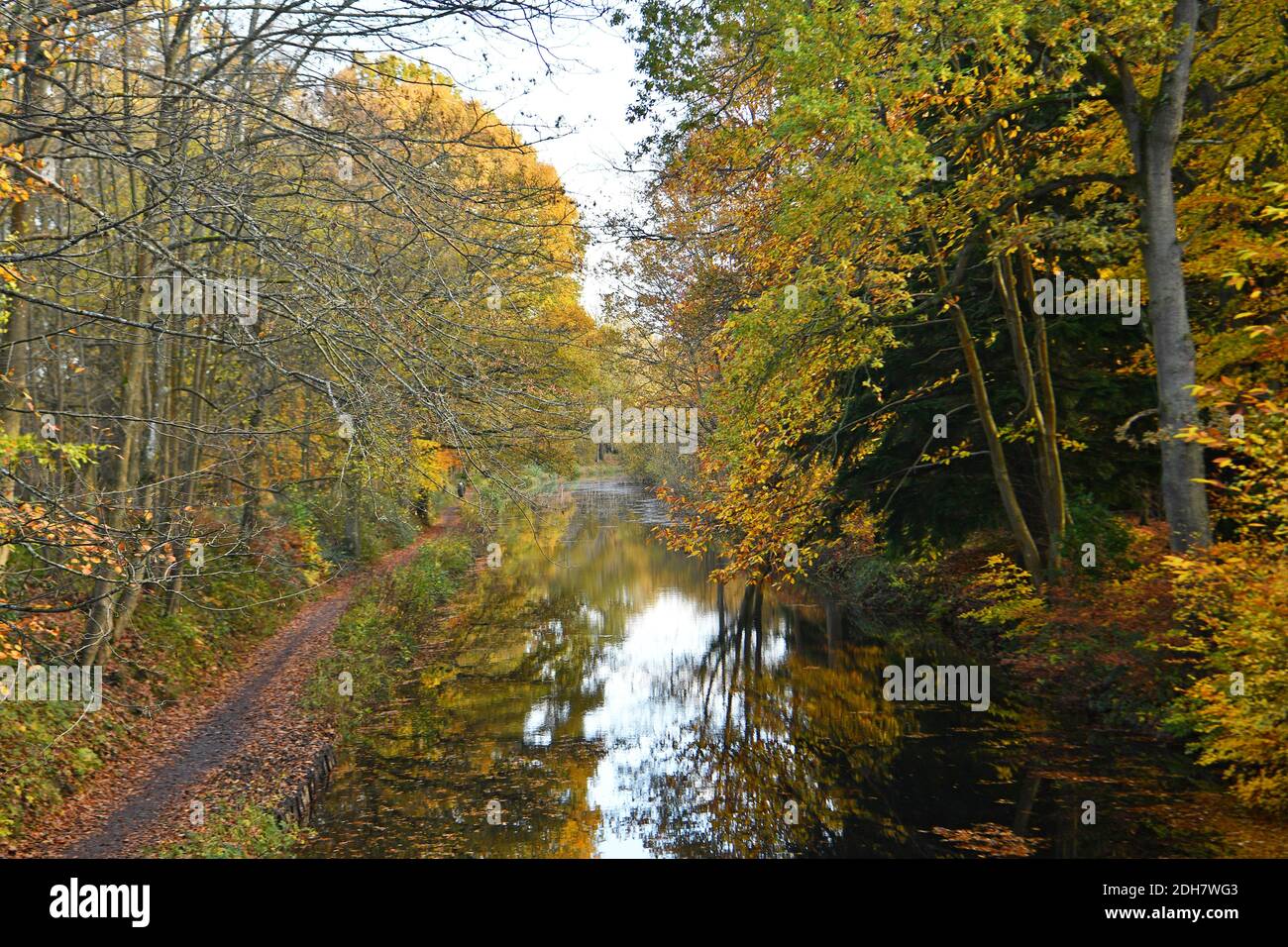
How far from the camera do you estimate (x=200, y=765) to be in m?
10.0

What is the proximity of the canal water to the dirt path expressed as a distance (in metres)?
0.84

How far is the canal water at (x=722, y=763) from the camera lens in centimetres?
912

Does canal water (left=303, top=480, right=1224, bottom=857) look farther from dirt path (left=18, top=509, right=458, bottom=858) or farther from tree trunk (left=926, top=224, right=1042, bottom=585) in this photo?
tree trunk (left=926, top=224, right=1042, bottom=585)

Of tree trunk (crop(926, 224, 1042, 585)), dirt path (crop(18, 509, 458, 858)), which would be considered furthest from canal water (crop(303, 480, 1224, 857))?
tree trunk (crop(926, 224, 1042, 585))

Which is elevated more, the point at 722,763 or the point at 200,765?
the point at 200,765

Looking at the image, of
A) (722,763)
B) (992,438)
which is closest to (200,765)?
(722,763)

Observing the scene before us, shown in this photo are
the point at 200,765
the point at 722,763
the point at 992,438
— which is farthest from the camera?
the point at 992,438

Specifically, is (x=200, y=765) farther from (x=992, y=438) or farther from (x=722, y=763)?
(x=992, y=438)

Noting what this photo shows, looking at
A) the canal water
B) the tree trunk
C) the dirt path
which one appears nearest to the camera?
the dirt path

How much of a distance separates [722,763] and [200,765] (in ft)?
21.8

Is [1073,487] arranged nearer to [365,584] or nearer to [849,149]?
[849,149]

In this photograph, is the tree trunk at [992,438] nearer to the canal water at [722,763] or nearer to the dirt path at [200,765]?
the canal water at [722,763]

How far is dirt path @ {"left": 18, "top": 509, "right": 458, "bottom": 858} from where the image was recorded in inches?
312

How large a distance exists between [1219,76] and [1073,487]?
21.0ft
